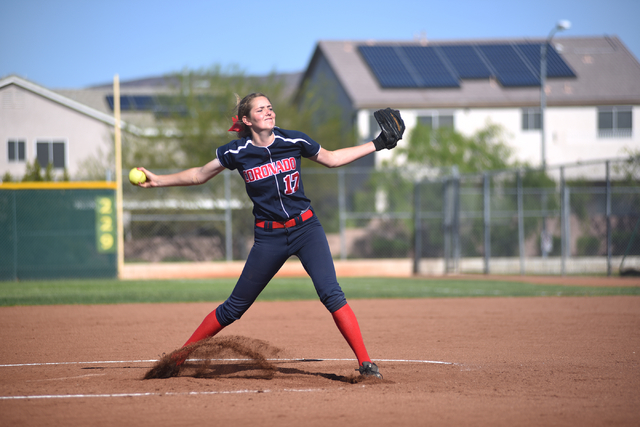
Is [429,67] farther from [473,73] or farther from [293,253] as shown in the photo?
[293,253]

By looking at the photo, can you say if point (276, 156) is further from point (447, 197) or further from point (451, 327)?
point (447, 197)

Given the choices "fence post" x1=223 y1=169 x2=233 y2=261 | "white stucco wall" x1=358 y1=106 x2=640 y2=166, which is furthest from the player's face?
"white stucco wall" x1=358 y1=106 x2=640 y2=166

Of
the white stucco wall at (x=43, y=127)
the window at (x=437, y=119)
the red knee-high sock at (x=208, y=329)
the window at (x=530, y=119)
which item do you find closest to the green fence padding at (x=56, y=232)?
the white stucco wall at (x=43, y=127)

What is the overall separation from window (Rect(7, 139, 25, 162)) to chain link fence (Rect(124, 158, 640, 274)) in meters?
6.96

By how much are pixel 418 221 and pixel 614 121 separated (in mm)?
16660

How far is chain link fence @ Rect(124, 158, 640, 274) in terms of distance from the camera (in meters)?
19.7

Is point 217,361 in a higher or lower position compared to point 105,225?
lower

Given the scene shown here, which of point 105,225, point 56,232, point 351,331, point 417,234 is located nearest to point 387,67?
point 417,234

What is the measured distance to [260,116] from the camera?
4.77 meters

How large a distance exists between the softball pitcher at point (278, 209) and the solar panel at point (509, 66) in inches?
1124

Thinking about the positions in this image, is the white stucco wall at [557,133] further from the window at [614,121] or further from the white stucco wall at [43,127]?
the white stucco wall at [43,127]

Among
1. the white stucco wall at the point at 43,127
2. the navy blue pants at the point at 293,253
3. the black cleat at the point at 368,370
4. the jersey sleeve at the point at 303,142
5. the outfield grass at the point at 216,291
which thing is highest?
the white stucco wall at the point at 43,127

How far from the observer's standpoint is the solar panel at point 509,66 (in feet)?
103

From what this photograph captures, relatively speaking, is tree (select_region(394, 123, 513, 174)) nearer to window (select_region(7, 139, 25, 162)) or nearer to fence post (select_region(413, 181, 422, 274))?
fence post (select_region(413, 181, 422, 274))
